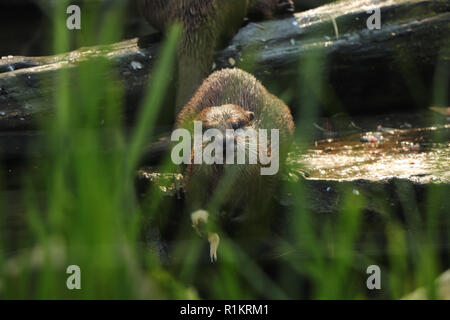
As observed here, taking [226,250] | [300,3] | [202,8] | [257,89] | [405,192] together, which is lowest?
[226,250]

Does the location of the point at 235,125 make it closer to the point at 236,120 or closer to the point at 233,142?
the point at 236,120

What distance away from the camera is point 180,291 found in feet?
3.40

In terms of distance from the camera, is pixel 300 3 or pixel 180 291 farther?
pixel 300 3

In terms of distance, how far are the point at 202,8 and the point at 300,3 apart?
5.06 ft

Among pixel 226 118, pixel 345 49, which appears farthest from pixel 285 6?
pixel 226 118

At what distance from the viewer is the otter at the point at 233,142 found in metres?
2.78

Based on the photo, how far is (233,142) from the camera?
2.71m

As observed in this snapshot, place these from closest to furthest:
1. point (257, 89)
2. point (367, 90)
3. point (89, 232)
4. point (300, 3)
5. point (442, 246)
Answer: point (89, 232)
point (442, 246)
point (257, 89)
point (367, 90)
point (300, 3)

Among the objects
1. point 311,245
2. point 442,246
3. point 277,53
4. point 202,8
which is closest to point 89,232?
point 311,245

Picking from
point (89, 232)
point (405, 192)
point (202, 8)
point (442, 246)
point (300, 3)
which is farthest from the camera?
point (300, 3)

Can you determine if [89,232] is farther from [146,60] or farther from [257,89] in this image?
[146,60]

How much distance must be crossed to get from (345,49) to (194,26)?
115 centimetres

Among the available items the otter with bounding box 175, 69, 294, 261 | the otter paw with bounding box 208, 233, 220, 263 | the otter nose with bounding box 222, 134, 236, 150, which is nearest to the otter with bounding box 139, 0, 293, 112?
the otter with bounding box 175, 69, 294, 261

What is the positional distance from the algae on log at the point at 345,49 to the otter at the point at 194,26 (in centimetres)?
17
